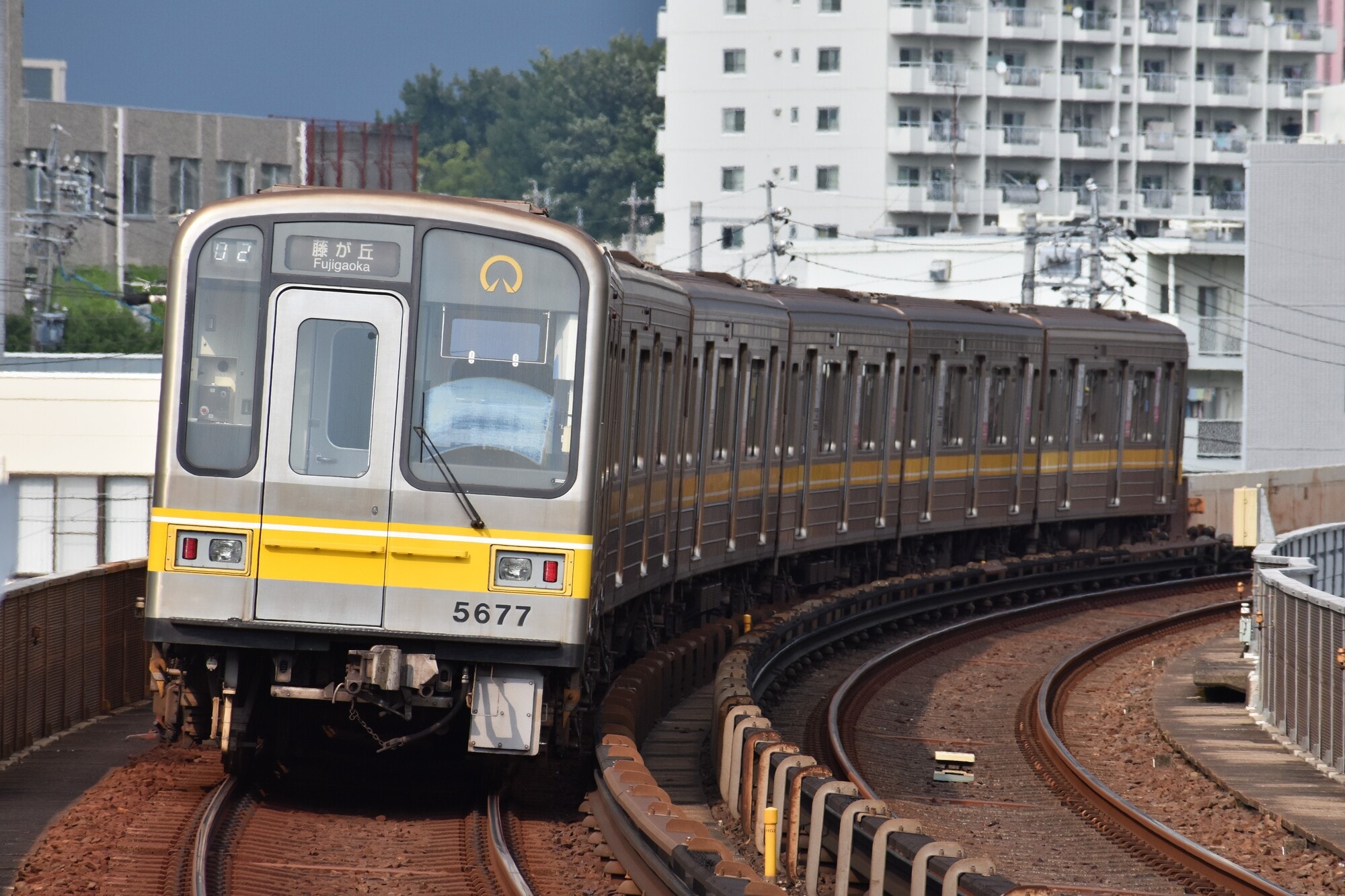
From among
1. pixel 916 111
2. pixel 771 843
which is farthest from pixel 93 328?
pixel 771 843

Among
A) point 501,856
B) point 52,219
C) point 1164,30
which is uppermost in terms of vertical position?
point 1164,30

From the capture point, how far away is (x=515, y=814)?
33.0ft

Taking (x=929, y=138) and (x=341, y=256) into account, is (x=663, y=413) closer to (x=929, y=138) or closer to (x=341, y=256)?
(x=341, y=256)

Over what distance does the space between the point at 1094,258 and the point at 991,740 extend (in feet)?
101

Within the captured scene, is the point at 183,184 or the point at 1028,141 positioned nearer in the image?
the point at 183,184

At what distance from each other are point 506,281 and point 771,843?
299 centimetres

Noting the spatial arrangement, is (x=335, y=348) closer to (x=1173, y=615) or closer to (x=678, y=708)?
(x=678, y=708)

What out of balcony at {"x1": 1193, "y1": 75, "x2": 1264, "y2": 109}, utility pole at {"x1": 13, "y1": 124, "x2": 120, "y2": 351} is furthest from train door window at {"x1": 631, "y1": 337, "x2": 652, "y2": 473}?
balcony at {"x1": 1193, "y1": 75, "x2": 1264, "y2": 109}

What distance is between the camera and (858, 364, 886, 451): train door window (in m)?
20.8

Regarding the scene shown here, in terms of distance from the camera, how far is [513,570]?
30.8 feet

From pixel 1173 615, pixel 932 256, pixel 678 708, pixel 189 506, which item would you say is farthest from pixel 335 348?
pixel 932 256

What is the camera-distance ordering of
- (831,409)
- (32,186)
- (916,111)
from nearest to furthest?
(831,409)
(32,186)
(916,111)

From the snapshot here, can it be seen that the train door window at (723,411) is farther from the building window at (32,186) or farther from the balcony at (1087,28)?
the balcony at (1087,28)

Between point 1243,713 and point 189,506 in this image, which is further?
point 1243,713
